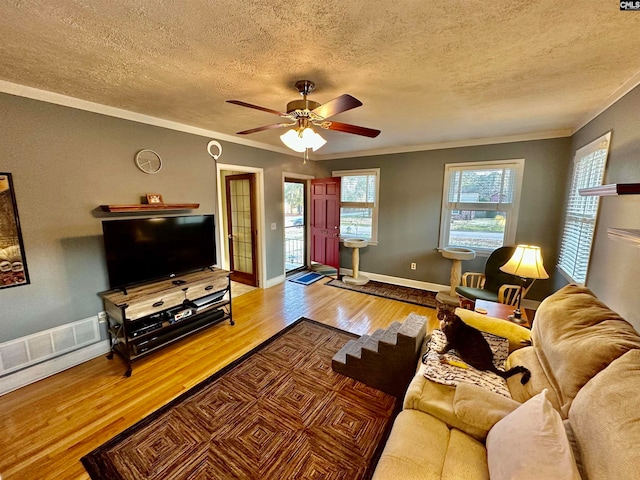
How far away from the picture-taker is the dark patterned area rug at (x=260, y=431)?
5.24ft

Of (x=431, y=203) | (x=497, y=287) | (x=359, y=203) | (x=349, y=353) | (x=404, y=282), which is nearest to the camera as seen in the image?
(x=349, y=353)

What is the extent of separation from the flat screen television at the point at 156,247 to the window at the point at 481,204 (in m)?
3.65

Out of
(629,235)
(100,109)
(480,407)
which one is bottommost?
(480,407)

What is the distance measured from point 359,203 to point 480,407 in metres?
4.16

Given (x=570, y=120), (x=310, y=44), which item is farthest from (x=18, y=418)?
(x=570, y=120)

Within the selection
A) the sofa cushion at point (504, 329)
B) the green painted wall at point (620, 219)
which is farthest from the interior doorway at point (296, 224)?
the green painted wall at point (620, 219)

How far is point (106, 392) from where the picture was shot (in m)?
2.22

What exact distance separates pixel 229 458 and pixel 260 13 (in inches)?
100

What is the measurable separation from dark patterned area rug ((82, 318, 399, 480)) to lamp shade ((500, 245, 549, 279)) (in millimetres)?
1589

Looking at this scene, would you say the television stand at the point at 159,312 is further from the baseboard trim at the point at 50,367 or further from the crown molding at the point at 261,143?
the crown molding at the point at 261,143

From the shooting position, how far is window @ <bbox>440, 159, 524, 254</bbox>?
12.6ft

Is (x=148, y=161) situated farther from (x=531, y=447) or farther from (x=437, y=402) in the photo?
(x=531, y=447)

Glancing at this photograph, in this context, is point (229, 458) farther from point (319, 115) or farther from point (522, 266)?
point (522, 266)

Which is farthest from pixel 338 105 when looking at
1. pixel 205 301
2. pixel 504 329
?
pixel 205 301
